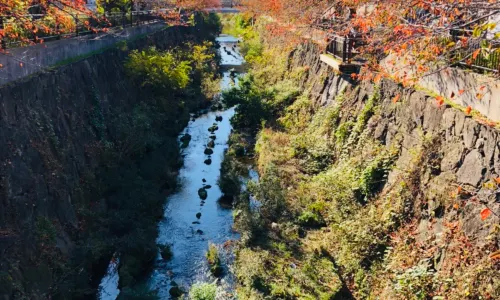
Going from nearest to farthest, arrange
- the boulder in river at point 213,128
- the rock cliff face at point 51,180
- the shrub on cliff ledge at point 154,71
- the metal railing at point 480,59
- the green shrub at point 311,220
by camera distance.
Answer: the metal railing at point 480,59 → the rock cliff face at point 51,180 → the green shrub at point 311,220 → the shrub on cliff ledge at point 154,71 → the boulder in river at point 213,128

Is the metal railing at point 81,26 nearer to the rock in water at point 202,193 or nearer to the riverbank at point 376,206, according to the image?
the rock in water at point 202,193

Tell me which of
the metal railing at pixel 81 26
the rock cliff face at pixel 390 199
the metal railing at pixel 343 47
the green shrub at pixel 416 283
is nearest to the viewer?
the rock cliff face at pixel 390 199

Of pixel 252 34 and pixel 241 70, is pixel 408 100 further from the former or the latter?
pixel 252 34

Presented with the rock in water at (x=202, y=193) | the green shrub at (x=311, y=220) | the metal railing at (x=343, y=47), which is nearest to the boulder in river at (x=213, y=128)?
the rock in water at (x=202, y=193)

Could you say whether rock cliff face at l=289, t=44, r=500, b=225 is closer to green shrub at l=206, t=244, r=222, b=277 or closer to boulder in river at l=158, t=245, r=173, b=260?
green shrub at l=206, t=244, r=222, b=277

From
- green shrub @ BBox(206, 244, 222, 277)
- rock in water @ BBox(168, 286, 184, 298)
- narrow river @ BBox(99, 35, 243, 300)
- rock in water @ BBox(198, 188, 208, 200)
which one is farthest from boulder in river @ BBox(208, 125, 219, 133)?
rock in water @ BBox(168, 286, 184, 298)

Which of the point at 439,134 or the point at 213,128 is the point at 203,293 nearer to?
the point at 439,134

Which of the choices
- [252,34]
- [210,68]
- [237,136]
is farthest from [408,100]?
[252,34]
